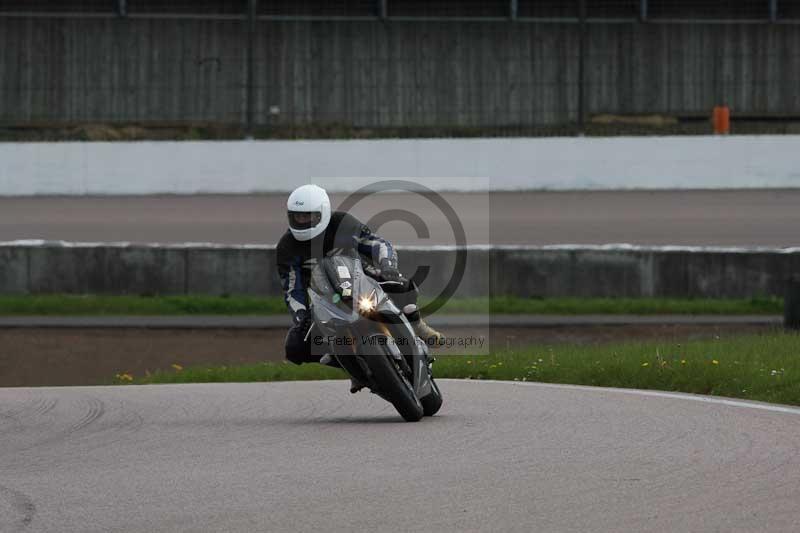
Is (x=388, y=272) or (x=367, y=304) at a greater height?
(x=388, y=272)

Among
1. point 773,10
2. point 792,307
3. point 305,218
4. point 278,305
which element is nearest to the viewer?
point 305,218

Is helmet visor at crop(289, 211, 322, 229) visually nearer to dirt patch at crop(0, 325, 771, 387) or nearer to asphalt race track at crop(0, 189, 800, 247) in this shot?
dirt patch at crop(0, 325, 771, 387)

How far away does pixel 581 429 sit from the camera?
8570 mm

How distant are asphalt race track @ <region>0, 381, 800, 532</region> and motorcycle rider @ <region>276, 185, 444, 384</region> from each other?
0.59m

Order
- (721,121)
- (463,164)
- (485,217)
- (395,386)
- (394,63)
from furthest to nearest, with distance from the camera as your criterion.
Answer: (394,63) < (721,121) < (463,164) < (485,217) < (395,386)

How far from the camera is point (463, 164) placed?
3084cm

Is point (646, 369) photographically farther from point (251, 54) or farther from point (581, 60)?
point (251, 54)

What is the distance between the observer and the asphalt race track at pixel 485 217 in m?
26.0

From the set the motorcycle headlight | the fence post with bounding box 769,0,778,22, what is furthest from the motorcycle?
the fence post with bounding box 769,0,778,22

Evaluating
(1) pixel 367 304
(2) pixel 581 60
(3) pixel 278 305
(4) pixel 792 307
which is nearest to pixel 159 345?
(3) pixel 278 305

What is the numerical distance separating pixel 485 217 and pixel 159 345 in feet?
34.5

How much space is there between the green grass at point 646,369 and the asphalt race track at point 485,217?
36.2 feet

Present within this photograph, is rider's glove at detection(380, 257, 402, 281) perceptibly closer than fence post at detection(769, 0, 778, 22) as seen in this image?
Yes

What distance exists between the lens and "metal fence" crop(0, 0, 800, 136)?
34.8 metres
